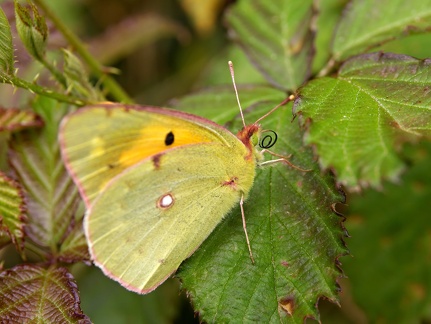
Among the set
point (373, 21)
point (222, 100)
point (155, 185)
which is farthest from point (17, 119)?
point (373, 21)

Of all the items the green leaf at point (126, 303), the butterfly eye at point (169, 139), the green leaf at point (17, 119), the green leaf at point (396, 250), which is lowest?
the green leaf at point (396, 250)

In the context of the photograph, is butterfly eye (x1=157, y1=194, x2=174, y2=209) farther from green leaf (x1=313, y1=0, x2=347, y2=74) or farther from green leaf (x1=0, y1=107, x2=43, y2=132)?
green leaf (x1=313, y1=0, x2=347, y2=74)

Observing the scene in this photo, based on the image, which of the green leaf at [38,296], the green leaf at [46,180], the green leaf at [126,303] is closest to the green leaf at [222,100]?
the green leaf at [46,180]

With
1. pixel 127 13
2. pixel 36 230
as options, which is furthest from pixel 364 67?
pixel 127 13

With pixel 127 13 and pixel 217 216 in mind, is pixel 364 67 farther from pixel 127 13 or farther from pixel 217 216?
pixel 127 13

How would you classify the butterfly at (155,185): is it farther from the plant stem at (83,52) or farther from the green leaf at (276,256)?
the plant stem at (83,52)

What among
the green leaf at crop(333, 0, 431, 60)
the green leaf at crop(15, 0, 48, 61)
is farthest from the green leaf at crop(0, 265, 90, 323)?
the green leaf at crop(333, 0, 431, 60)
